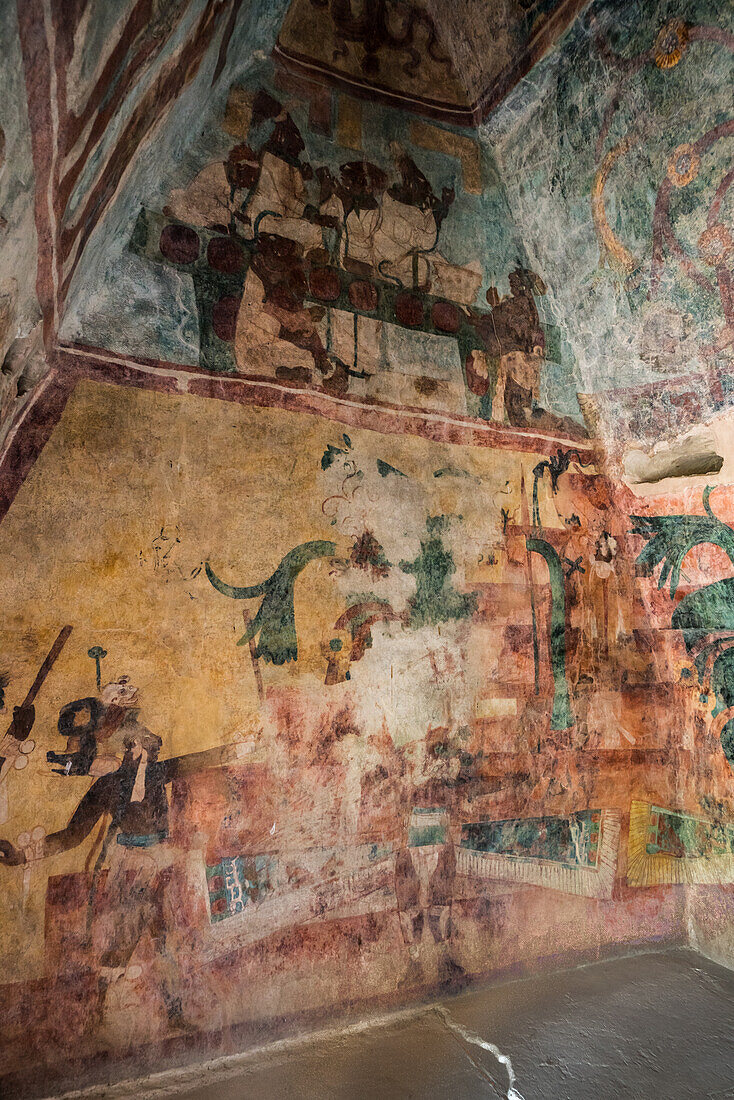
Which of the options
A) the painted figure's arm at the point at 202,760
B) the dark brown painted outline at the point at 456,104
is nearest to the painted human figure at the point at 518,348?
the dark brown painted outline at the point at 456,104

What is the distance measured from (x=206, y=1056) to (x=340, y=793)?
1470mm

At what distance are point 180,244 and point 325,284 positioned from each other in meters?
0.92

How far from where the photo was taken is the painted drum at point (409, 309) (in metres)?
4.30

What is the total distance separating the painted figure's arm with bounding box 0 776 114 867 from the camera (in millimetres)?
3018

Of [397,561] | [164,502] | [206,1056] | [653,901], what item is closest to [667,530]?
[397,561]

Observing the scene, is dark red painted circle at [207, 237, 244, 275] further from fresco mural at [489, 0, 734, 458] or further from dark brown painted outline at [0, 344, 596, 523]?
fresco mural at [489, 0, 734, 458]

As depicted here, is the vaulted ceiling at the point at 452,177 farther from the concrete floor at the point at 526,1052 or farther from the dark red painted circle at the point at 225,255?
the concrete floor at the point at 526,1052

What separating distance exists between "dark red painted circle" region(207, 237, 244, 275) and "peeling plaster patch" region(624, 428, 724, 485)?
3104 millimetres

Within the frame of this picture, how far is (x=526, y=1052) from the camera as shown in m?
3.60

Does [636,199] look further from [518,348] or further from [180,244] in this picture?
[180,244]

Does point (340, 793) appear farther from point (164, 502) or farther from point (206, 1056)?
point (164, 502)

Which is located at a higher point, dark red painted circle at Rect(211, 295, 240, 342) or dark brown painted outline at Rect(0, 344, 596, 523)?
dark red painted circle at Rect(211, 295, 240, 342)

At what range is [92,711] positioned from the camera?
323cm

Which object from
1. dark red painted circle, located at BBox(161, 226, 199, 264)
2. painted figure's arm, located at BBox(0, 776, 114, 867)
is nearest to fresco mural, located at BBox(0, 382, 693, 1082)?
painted figure's arm, located at BBox(0, 776, 114, 867)
